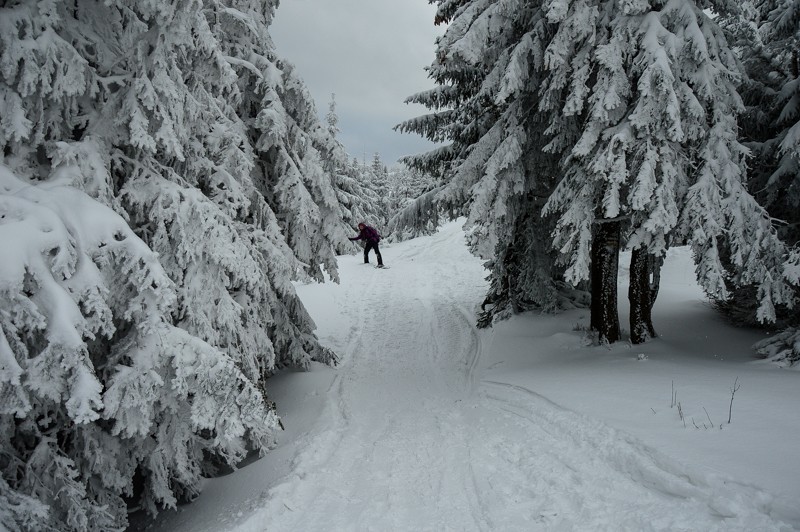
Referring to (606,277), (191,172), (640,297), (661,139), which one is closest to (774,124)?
(661,139)

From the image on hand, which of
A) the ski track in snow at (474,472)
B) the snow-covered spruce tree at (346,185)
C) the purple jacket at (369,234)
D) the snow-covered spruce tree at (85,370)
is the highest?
the snow-covered spruce tree at (346,185)

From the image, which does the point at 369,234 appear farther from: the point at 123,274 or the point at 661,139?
the point at 123,274

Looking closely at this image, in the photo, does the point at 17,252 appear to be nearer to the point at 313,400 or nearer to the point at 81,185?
the point at 81,185

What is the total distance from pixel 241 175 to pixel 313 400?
3.95 meters

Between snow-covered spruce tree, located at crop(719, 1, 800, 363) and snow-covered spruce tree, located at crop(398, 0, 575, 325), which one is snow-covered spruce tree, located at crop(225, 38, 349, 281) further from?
snow-covered spruce tree, located at crop(719, 1, 800, 363)

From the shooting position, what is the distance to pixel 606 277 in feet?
27.4

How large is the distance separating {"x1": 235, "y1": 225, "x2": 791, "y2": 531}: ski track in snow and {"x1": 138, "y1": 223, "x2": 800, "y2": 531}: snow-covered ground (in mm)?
18

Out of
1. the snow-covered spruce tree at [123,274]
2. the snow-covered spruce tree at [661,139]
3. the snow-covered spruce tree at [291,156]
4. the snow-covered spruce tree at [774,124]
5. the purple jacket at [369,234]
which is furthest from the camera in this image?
the purple jacket at [369,234]

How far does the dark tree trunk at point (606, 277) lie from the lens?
27.2ft

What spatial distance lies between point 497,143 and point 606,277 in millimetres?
3224

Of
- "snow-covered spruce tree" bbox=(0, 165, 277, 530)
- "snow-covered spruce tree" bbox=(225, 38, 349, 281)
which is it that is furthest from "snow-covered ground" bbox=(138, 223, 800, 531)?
"snow-covered spruce tree" bbox=(225, 38, 349, 281)

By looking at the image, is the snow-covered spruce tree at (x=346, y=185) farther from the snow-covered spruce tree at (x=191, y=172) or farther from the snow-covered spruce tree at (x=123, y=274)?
the snow-covered spruce tree at (x=123, y=274)

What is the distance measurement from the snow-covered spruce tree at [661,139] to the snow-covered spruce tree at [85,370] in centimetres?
551

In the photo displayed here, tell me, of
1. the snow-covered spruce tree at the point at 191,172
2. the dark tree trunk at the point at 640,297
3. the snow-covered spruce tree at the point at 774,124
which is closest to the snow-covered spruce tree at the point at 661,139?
the dark tree trunk at the point at 640,297
